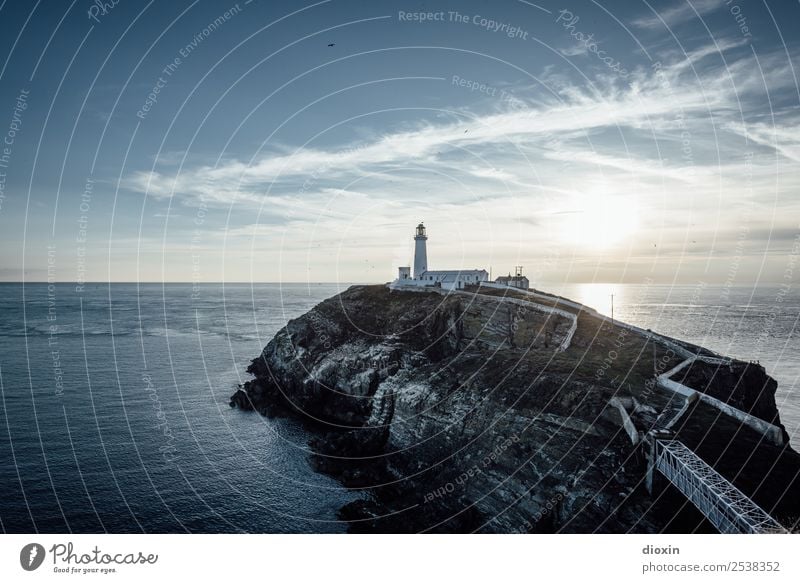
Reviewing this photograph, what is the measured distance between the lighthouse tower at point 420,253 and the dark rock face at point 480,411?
48.0ft

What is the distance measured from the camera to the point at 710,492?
56.6ft

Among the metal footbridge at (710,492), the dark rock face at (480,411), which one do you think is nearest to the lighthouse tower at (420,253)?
the dark rock face at (480,411)

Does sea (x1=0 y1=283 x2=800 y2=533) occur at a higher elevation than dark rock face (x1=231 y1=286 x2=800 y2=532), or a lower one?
lower

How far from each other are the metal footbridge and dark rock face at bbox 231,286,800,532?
1.26 m

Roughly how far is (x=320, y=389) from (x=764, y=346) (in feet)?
277

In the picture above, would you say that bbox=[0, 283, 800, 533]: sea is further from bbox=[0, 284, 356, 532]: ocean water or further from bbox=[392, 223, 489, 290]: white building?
bbox=[392, 223, 489, 290]: white building

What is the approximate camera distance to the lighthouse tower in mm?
70188

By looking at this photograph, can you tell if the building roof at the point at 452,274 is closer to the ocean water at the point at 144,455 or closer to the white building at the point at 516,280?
the white building at the point at 516,280

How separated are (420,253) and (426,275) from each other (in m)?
4.85

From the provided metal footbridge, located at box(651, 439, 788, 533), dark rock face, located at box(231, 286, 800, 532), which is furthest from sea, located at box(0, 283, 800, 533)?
metal footbridge, located at box(651, 439, 788, 533)

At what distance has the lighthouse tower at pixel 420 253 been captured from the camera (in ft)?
230

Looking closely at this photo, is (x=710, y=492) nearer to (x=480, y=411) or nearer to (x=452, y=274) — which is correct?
(x=480, y=411)

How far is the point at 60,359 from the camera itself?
67688mm

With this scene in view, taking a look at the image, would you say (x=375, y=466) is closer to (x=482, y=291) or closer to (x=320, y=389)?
(x=320, y=389)
